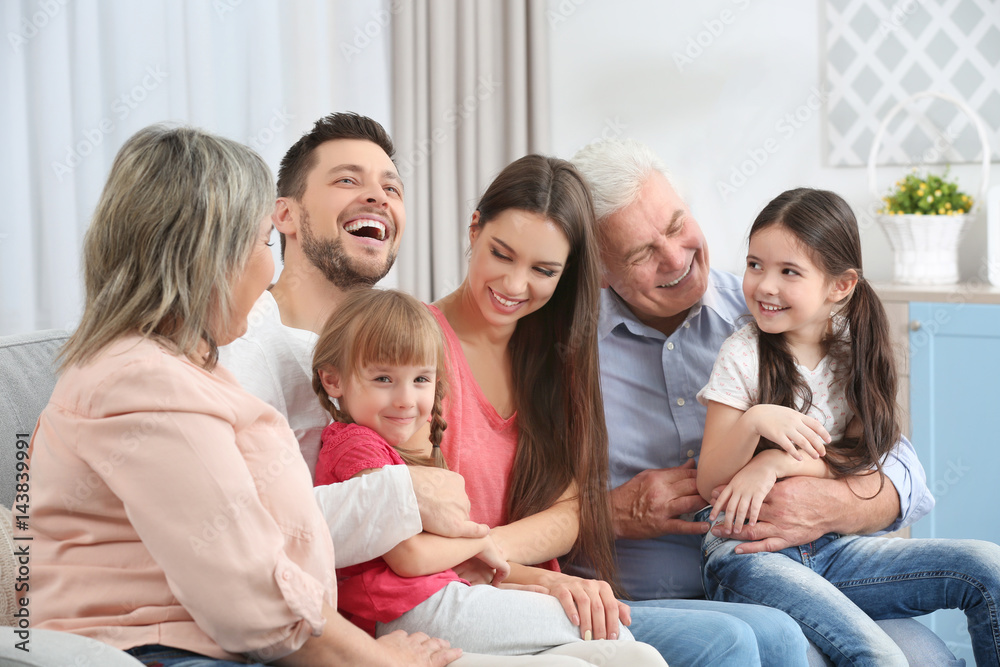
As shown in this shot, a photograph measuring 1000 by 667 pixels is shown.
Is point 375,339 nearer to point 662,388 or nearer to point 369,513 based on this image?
point 369,513

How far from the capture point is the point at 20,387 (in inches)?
57.0

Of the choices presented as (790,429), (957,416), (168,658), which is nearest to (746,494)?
(790,429)

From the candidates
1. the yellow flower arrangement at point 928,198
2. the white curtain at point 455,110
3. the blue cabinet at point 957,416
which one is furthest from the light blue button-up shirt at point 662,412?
the white curtain at point 455,110

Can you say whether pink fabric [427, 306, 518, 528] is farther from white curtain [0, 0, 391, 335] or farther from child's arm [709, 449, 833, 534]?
white curtain [0, 0, 391, 335]

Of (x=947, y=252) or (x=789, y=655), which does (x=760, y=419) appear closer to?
(x=789, y=655)

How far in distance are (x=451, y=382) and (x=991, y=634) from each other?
3.39 feet

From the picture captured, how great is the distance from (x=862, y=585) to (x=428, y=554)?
2.76 ft

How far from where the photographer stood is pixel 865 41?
306 cm

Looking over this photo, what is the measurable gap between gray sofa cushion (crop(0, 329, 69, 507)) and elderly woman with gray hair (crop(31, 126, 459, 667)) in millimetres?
356

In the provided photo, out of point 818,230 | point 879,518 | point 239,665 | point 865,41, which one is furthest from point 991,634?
point 865,41

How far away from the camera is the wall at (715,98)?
3.18 meters

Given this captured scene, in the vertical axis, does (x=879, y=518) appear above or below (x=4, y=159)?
below

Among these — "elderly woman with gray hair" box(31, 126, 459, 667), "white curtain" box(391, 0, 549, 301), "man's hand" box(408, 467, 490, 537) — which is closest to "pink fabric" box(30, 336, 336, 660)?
"elderly woman with gray hair" box(31, 126, 459, 667)

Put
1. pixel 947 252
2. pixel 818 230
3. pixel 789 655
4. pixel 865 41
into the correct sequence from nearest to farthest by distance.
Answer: pixel 789 655, pixel 818 230, pixel 947 252, pixel 865 41
